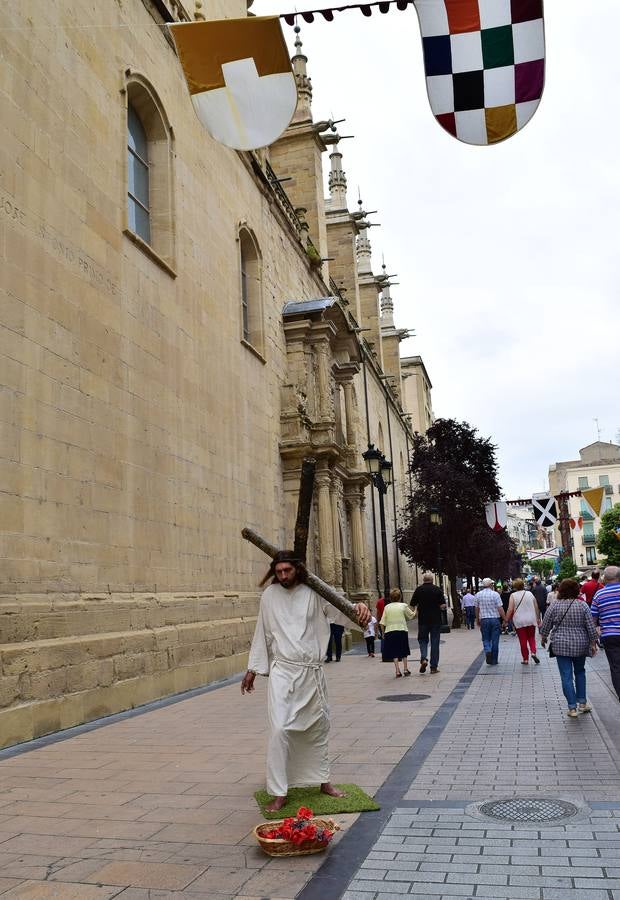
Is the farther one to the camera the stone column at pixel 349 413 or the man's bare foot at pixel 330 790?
the stone column at pixel 349 413

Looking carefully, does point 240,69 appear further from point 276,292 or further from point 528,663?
point 276,292

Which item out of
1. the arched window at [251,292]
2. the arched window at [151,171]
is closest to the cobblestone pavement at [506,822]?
the arched window at [151,171]

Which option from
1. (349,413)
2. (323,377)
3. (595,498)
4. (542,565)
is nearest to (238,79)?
(323,377)

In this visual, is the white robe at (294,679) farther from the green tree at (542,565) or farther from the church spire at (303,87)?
the green tree at (542,565)

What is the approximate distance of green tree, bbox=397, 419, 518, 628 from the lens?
32.7 meters

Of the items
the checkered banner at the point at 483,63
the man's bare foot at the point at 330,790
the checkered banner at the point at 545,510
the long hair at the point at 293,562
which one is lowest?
the man's bare foot at the point at 330,790

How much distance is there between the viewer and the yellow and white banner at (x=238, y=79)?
6.82 m

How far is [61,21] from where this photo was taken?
34.0 ft

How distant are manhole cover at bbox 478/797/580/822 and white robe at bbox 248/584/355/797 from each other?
1.08 m

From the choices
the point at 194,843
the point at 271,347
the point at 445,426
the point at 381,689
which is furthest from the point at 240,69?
the point at 445,426

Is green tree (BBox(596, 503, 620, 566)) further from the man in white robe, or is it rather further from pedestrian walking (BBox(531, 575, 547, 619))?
the man in white robe

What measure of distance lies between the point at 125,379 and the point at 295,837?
808 centimetres

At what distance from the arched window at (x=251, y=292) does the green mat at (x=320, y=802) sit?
14548 millimetres

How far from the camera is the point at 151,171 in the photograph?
13.9 metres
